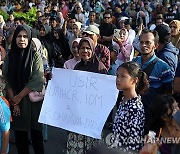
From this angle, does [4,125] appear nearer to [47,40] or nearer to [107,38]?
[47,40]

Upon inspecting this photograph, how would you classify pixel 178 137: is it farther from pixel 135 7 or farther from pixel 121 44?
pixel 135 7

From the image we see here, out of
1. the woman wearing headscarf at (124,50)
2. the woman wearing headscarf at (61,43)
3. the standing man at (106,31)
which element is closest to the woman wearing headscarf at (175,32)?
the woman wearing headscarf at (124,50)

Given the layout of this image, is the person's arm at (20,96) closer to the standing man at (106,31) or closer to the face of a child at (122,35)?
the face of a child at (122,35)

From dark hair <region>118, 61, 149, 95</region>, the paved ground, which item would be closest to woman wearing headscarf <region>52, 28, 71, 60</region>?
the paved ground

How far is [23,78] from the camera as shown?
4.00 metres

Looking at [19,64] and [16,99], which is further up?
[19,64]

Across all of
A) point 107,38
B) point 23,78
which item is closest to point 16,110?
point 23,78

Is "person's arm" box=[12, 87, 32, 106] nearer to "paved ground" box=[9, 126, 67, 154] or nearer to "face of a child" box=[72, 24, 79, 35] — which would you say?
"paved ground" box=[9, 126, 67, 154]

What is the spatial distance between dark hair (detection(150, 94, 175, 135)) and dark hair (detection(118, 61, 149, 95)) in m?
0.44

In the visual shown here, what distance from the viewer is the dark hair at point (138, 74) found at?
304 centimetres

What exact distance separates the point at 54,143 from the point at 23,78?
1.46 meters

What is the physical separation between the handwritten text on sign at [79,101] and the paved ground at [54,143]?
109 cm

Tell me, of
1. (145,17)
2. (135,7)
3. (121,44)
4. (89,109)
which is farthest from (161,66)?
(135,7)

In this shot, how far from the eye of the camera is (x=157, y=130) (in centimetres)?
266
